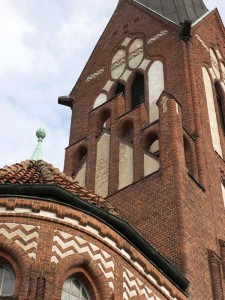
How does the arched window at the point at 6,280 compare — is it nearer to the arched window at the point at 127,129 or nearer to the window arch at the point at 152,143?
the window arch at the point at 152,143

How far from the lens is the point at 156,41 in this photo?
63.9 feet

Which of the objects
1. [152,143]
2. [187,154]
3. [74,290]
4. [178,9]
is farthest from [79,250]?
[178,9]

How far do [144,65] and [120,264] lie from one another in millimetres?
9503

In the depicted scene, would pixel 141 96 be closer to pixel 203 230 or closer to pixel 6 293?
pixel 203 230

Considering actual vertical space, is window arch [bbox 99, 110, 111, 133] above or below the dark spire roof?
below

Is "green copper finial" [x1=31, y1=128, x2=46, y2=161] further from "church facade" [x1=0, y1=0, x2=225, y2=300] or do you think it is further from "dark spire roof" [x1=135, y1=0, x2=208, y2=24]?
"dark spire roof" [x1=135, y1=0, x2=208, y2=24]

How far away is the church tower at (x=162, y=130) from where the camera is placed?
13445mm

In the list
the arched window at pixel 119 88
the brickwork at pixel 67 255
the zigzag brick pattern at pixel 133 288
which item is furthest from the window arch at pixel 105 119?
the zigzag brick pattern at pixel 133 288

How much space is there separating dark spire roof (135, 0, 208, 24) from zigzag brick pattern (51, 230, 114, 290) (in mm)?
11552

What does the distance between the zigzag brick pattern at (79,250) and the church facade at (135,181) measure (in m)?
0.02

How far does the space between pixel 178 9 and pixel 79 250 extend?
44.0 ft

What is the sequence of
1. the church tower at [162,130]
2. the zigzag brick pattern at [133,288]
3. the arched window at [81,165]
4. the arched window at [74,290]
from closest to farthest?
1. the arched window at [74,290]
2. the zigzag brick pattern at [133,288]
3. the church tower at [162,130]
4. the arched window at [81,165]

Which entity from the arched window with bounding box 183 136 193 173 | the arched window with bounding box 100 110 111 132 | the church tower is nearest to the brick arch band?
the church tower

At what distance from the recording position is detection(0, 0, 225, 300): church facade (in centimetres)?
1009
